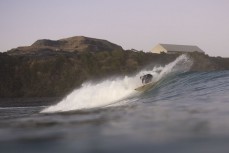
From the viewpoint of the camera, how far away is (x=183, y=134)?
6.94 metres

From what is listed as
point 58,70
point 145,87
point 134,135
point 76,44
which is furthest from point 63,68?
point 134,135

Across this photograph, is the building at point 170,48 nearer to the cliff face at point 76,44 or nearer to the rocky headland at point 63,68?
the cliff face at point 76,44

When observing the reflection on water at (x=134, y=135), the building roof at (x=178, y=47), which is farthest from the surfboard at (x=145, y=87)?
the building roof at (x=178, y=47)

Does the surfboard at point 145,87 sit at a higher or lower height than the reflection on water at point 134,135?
higher

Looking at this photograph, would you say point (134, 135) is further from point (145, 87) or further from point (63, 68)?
point (63, 68)

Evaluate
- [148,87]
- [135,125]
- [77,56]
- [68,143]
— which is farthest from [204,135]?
[77,56]

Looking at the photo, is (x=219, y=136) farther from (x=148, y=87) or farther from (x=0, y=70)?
(x=0, y=70)

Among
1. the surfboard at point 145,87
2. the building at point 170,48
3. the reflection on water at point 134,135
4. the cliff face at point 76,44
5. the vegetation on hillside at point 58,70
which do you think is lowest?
the reflection on water at point 134,135

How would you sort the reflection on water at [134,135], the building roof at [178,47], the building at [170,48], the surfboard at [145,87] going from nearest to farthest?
the reflection on water at [134,135], the surfboard at [145,87], the building at [170,48], the building roof at [178,47]

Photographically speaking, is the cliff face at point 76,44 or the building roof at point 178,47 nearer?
the building roof at point 178,47

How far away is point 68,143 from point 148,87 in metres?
13.2

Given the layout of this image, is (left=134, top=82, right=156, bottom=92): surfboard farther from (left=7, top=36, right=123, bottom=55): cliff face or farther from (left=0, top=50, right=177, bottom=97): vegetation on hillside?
(left=7, top=36, right=123, bottom=55): cliff face

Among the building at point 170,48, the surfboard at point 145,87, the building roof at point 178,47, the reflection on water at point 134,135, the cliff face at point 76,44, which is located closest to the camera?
the reflection on water at point 134,135

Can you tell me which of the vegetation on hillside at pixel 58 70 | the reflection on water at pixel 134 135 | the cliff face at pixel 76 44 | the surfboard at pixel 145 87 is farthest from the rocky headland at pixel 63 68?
the reflection on water at pixel 134 135
